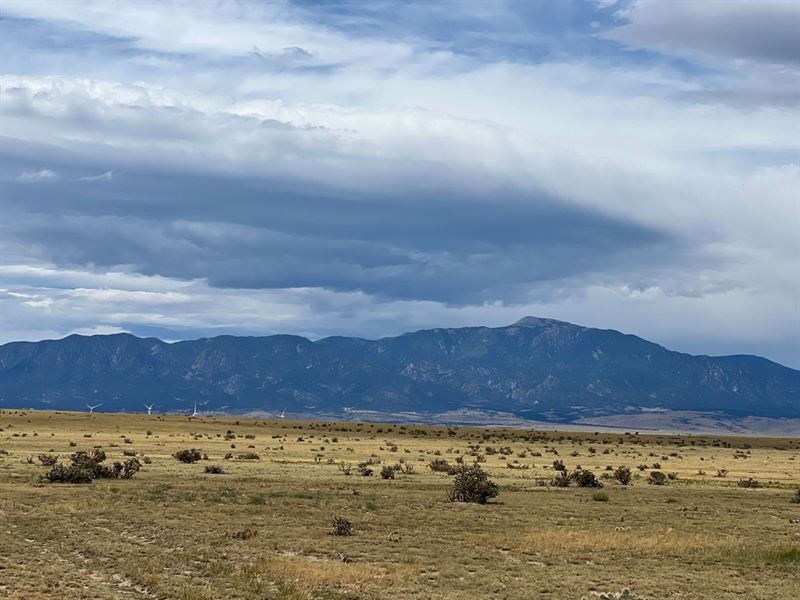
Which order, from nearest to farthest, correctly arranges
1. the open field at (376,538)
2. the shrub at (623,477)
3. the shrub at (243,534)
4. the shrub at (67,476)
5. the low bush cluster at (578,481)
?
the open field at (376,538) → the shrub at (243,534) → the shrub at (67,476) → the low bush cluster at (578,481) → the shrub at (623,477)

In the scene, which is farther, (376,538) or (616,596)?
(376,538)

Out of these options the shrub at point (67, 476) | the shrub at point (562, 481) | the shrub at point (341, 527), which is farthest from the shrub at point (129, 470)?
the shrub at point (562, 481)

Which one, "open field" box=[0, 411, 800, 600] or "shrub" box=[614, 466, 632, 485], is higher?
"shrub" box=[614, 466, 632, 485]

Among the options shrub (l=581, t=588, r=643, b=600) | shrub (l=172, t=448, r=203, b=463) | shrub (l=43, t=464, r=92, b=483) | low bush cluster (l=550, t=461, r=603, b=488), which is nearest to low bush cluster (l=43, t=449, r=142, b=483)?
shrub (l=43, t=464, r=92, b=483)

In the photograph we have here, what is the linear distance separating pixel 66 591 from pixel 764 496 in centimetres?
4291

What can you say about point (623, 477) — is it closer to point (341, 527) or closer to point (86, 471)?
point (341, 527)

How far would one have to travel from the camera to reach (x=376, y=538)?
33906mm

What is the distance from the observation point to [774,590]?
87.1 ft

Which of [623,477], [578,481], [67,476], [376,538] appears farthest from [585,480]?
[67,476]

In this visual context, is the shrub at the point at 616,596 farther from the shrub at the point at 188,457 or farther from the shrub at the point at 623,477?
the shrub at the point at 188,457

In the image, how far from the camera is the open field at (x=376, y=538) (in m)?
25.5

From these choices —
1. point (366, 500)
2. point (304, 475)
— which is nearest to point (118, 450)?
point (304, 475)

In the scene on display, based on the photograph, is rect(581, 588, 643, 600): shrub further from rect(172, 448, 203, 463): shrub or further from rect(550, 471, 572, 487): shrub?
rect(172, 448, 203, 463): shrub

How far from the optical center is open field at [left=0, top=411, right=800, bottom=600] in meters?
25.5
